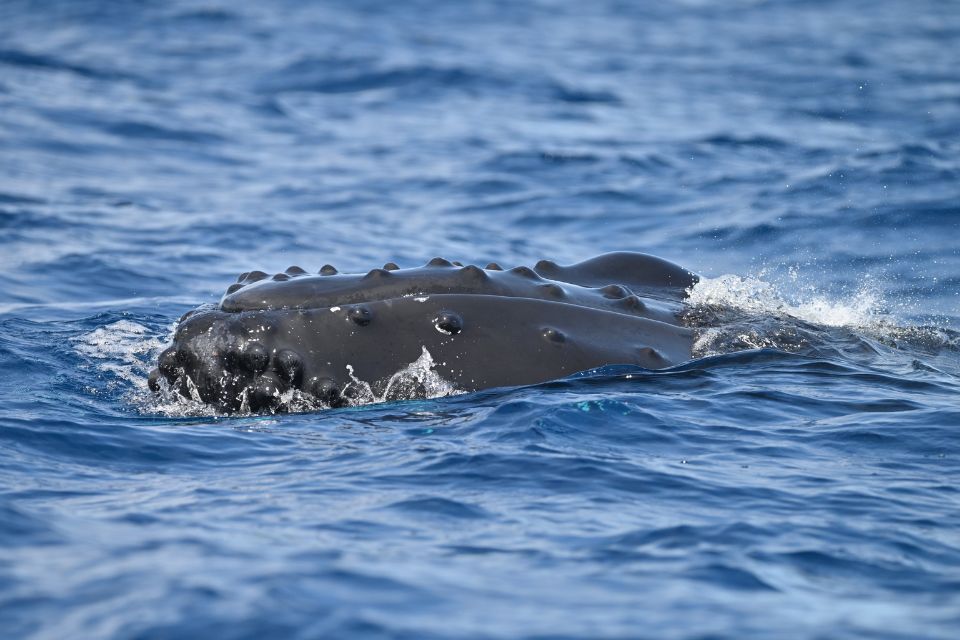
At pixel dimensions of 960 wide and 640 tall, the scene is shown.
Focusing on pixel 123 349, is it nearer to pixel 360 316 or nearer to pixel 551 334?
pixel 360 316

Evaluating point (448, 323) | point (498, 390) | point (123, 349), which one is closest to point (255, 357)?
point (448, 323)

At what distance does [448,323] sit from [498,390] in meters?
0.53

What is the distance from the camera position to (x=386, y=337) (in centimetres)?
775

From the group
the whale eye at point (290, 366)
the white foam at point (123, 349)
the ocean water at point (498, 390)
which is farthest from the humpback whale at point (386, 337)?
the white foam at point (123, 349)

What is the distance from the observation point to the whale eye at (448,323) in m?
7.78

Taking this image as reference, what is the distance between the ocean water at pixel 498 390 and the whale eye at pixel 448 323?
0.45m

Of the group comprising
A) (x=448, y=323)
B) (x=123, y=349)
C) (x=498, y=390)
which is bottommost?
(x=498, y=390)

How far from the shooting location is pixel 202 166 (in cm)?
2114

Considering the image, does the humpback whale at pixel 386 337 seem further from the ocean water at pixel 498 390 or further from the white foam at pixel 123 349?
the white foam at pixel 123 349

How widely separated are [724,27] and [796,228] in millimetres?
20210

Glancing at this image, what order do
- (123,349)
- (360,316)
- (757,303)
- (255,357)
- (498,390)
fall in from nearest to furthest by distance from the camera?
(255,357) → (360,316) → (498,390) → (757,303) → (123,349)

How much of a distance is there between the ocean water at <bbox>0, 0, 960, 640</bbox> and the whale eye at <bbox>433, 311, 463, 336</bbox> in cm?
45

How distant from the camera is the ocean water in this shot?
5586 mm

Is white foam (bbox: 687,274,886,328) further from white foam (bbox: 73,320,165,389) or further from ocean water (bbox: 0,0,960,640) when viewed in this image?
white foam (bbox: 73,320,165,389)
